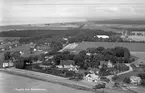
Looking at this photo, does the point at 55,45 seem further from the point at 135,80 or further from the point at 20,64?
the point at 135,80

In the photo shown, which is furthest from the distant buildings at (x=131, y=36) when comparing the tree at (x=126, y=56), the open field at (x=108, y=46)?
the tree at (x=126, y=56)

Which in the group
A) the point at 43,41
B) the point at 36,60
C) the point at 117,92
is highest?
the point at 43,41

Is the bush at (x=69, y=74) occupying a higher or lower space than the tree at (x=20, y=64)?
lower

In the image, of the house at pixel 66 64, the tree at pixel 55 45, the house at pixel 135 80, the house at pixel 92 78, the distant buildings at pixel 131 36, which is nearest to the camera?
the house at pixel 135 80

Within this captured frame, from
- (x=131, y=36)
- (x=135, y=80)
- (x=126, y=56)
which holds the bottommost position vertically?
(x=135, y=80)

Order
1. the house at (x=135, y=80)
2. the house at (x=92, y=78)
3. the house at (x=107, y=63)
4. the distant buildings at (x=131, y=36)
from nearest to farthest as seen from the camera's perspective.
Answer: the house at (x=135, y=80), the house at (x=92, y=78), the house at (x=107, y=63), the distant buildings at (x=131, y=36)

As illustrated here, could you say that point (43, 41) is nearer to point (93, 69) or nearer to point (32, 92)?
point (93, 69)

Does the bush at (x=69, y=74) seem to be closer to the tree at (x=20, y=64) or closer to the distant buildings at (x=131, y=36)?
the tree at (x=20, y=64)

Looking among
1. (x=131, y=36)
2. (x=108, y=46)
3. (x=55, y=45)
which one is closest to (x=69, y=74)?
(x=55, y=45)

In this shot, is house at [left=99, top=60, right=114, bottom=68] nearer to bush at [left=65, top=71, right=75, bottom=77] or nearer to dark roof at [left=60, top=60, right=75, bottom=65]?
dark roof at [left=60, top=60, right=75, bottom=65]

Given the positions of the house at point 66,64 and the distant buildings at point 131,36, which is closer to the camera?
the house at point 66,64

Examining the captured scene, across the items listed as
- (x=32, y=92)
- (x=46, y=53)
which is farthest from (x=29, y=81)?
(x=46, y=53)
